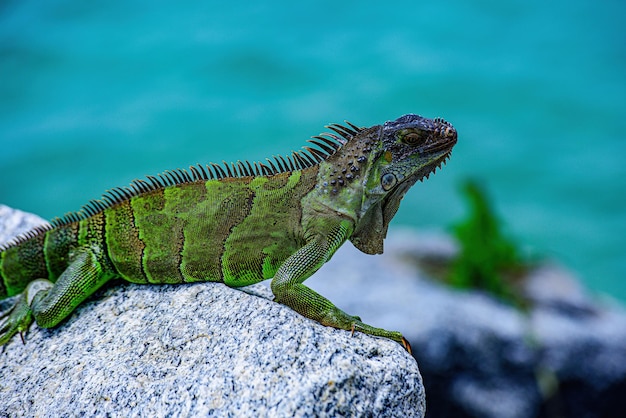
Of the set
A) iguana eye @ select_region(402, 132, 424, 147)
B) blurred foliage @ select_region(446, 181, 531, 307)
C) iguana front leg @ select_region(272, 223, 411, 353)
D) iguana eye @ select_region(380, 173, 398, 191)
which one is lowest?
blurred foliage @ select_region(446, 181, 531, 307)

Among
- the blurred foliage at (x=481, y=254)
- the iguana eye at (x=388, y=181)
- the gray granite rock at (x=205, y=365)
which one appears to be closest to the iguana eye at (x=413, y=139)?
the iguana eye at (x=388, y=181)

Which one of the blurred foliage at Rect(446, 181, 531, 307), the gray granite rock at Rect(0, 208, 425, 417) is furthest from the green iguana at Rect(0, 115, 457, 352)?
the blurred foliage at Rect(446, 181, 531, 307)

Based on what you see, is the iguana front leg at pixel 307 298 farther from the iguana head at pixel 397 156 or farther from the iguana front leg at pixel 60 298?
the iguana front leg at pixel 60 298

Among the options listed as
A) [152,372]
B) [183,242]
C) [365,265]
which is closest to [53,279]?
[183,242]

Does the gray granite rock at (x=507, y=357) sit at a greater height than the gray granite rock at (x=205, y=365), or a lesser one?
lesser

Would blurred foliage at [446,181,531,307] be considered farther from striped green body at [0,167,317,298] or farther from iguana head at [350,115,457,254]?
striped green body at [0,167,317,298]

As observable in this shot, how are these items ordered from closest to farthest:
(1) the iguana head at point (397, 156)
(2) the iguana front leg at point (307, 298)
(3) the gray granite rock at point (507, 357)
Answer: (2) the iguana front leg at point (307, 298)
(1) the iguana head at point (397, 156)
(3) the gray granite rock at point (507, 357)

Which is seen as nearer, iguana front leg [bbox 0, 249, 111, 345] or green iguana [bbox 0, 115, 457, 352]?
green iguana [bbox 0, 115, 457, 352]

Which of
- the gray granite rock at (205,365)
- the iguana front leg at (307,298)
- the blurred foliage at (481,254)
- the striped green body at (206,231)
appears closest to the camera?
the gray granite rock at (205,365)
